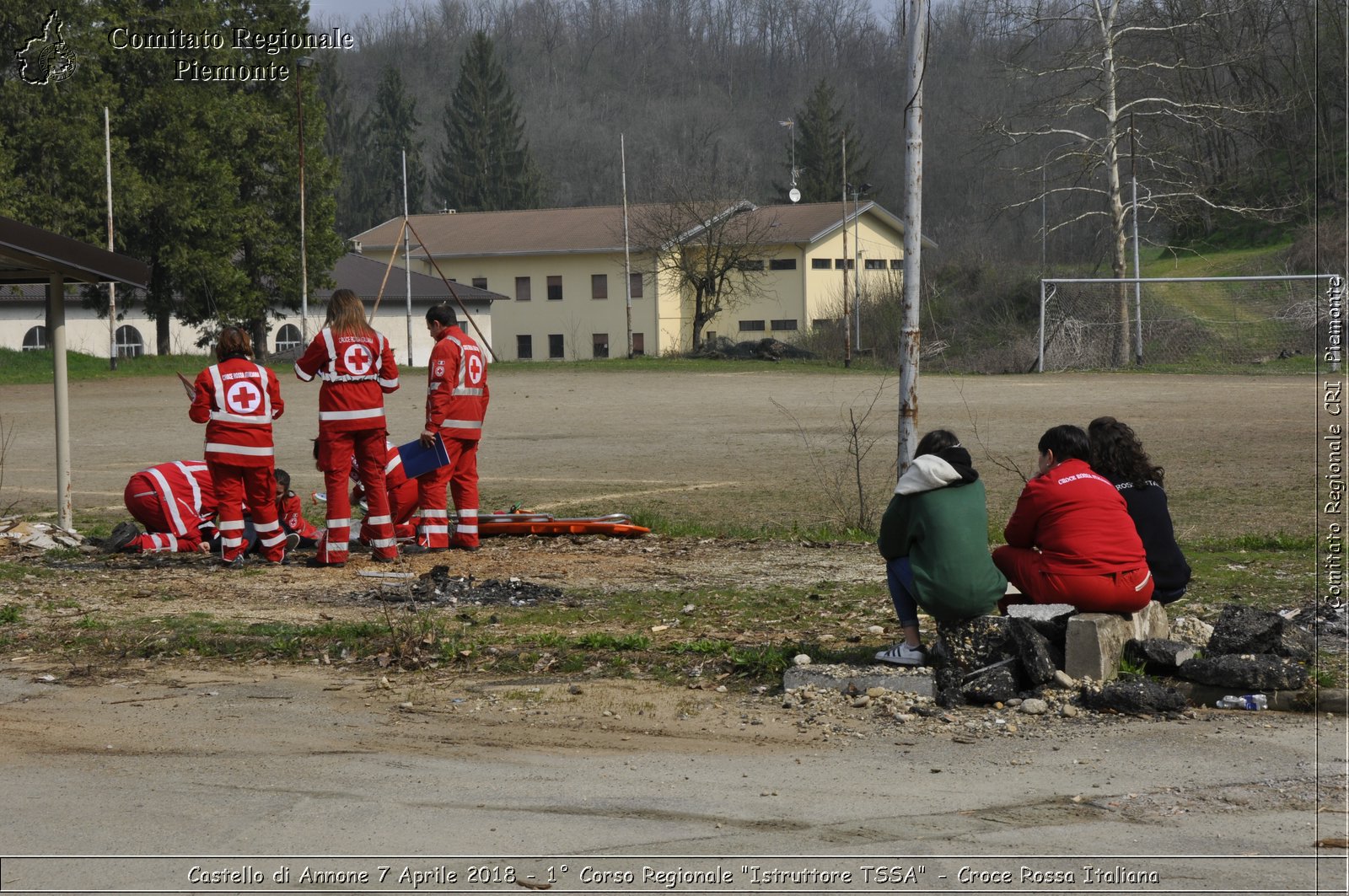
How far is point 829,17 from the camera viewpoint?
117 m

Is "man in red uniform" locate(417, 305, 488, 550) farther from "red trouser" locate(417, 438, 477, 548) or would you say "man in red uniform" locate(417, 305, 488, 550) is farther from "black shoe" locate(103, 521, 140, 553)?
"black shoe" locate(103, 521, 140, 553)

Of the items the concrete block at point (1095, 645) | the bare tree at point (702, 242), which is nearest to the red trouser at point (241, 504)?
the concrete block at point (1095, 645)

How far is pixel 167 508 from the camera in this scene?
36.2ft

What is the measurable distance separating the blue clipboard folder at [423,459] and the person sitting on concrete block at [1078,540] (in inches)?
202

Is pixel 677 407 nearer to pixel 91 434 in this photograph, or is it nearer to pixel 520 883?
pixel 91 434

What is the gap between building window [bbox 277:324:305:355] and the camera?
6272cm

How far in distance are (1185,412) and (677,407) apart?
10.2m

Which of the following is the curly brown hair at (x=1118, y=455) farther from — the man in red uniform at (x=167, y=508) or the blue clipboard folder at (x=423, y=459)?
the man in red uniform at (x=167, y=508)

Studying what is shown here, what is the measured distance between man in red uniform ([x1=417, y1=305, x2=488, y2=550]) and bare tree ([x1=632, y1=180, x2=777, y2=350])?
185 feet

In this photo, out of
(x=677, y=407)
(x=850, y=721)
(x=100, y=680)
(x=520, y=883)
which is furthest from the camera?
(x=677, y=407)

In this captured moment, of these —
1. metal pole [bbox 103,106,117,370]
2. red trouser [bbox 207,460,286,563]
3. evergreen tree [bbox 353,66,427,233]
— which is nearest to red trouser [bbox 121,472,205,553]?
red trouser [bbox 207,460,286,563]

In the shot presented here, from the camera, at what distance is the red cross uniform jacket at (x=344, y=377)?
32.8ft

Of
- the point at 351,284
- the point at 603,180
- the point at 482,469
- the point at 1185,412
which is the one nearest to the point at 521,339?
the point at 351,284

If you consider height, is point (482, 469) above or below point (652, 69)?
below
